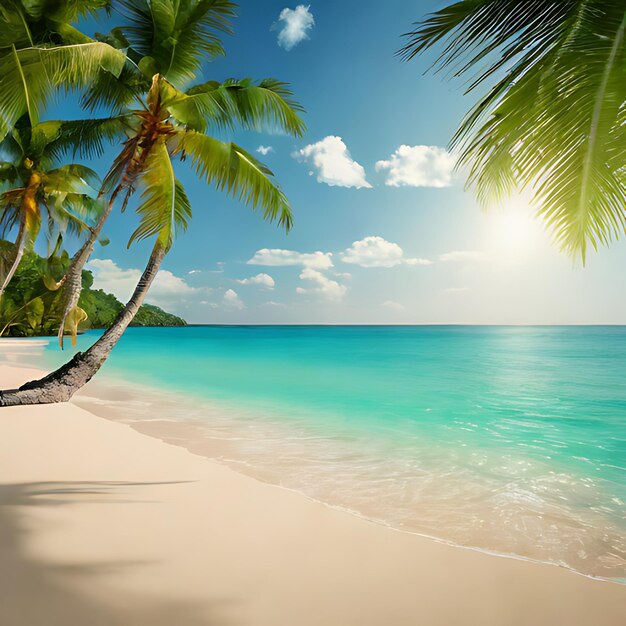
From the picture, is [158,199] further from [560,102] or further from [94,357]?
[560,102]

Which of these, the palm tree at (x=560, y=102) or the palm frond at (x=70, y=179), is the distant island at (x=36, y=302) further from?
the palm tree at (x=560, y=102)

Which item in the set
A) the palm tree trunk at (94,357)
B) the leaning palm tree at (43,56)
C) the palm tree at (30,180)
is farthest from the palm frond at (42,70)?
the palm tree at (30,180)

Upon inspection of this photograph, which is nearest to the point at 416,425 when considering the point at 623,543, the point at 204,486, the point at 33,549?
the point at 623,543

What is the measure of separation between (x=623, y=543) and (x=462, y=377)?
14863 mm

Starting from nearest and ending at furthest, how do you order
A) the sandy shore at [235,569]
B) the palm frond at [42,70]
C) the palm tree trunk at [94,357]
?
the sandy shore at [235,569] < the palm frond at [42,70] < the palm tree trunk at [94,357]

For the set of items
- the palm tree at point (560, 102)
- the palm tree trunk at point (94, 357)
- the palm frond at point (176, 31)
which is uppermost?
the palm frond at point (176, 31)

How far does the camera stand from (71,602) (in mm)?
2018

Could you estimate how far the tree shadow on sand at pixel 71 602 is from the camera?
1908 mm

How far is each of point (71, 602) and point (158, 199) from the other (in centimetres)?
623

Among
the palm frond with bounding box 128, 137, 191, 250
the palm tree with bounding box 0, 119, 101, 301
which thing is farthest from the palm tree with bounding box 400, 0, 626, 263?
the palm tree with bounding box 0, 119, 101, 301

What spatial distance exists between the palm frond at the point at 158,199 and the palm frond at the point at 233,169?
19.2 inches

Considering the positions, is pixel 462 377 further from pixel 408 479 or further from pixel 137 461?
pixel 137 461

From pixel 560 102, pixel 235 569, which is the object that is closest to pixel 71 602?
pixel 235 569

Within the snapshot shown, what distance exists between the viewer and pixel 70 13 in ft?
26.8
